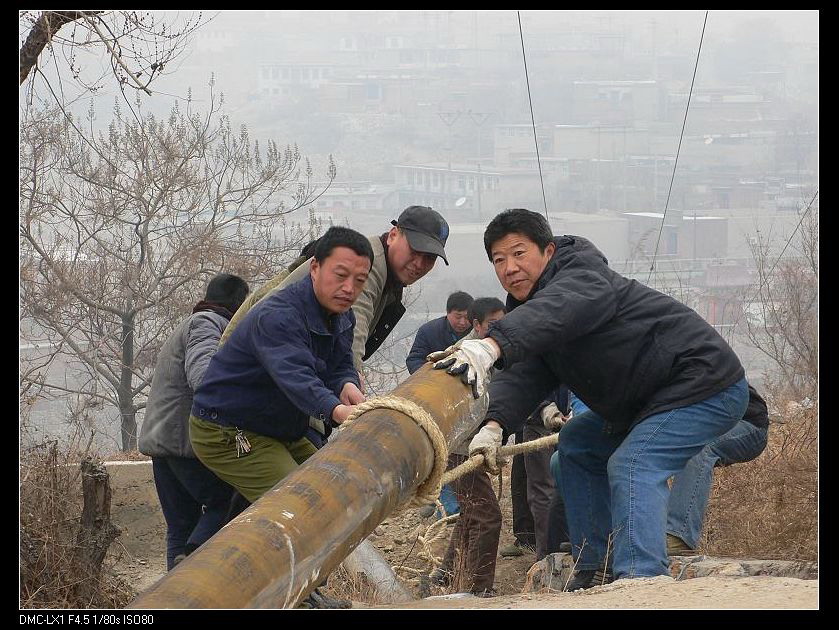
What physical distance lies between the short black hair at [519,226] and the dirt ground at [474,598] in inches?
47.7

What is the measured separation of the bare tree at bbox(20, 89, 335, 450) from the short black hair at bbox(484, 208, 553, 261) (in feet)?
41.0

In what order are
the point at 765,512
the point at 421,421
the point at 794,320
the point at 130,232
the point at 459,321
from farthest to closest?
the point at 794,320
the point at 130,232
the point at 459,321
the point at 765,512
the point at 421,421

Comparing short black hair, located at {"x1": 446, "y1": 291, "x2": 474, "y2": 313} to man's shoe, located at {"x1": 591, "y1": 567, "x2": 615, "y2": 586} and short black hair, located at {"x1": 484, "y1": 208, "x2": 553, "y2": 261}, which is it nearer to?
man's shoe, located at {"x1": 591, "y1": 567, "x2": 615, "y2": 586}

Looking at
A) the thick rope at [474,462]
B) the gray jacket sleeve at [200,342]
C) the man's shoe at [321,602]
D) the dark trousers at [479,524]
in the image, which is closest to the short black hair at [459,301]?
the dark trousers at [479,524]

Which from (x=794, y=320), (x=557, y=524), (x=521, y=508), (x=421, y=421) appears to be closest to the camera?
(x=421, y=421)

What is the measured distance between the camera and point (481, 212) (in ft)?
120

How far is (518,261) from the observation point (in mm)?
4223

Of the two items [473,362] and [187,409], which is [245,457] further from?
[473,362]

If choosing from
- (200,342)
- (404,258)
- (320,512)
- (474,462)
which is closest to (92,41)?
(200,342)

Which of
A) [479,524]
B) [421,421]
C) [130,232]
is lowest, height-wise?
[479,524]

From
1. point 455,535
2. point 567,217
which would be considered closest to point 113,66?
point 455,535

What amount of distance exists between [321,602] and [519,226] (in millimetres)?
1774

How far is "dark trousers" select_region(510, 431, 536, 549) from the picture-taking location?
7.25m

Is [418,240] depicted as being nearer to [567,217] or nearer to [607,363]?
[607,363]
